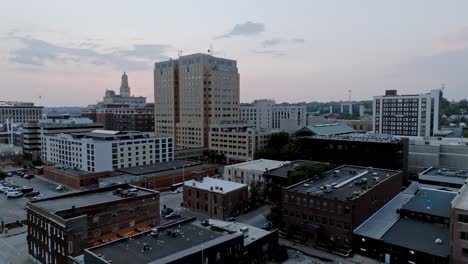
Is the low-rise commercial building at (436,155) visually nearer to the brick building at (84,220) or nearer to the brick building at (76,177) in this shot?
the brick building at (84,220)

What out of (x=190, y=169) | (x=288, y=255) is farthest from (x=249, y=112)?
(x=288, y=255)

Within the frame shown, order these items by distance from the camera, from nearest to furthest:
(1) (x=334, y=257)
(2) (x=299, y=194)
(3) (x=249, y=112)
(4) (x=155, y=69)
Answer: (1) (x=334, y=257)
(2) (x=299, y=194)
(4) (x=155, y=69)
(3) (x=249, y=112)

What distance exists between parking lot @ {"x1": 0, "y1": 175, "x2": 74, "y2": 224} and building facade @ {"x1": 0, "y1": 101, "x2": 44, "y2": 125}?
301 ft

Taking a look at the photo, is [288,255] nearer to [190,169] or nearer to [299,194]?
[299,194]

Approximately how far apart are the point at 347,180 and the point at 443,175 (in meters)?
17.9

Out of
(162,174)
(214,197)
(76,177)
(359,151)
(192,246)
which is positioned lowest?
(76,177)

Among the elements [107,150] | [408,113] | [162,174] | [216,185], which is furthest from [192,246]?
[408,113]

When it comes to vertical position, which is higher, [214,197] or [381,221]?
[214,197]

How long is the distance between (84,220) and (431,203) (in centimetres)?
4410

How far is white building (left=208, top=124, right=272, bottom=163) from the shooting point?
3937 inches

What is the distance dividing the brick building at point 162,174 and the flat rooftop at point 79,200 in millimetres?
22316

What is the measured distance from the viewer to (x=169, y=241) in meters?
35.1

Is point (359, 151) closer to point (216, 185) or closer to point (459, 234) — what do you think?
point (216, 185)

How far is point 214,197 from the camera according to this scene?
56.8 metres
